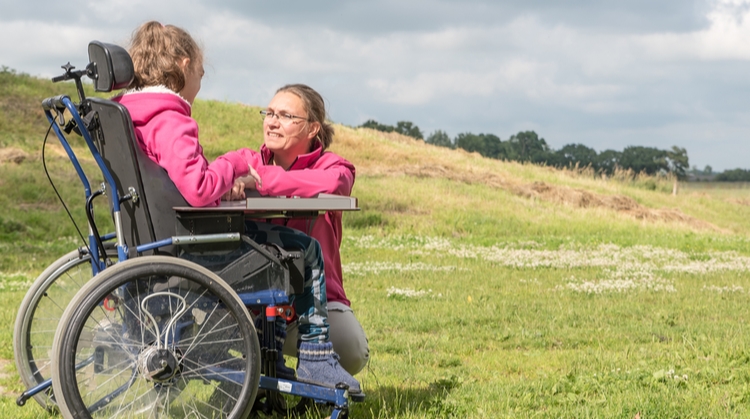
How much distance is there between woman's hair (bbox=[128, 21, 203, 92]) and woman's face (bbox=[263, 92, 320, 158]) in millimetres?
705

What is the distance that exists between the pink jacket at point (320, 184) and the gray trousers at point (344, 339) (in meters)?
0.13

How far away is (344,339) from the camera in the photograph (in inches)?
180

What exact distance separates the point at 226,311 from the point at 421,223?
18.1 metres

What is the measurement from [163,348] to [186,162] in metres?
0.83

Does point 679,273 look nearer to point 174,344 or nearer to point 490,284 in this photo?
point 490,284

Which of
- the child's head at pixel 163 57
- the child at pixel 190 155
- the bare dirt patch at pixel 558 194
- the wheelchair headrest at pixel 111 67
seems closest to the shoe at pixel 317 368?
the child at pixel 190 155

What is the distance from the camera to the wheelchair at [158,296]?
364cm

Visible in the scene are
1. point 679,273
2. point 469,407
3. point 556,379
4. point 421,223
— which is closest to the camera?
point 469,407

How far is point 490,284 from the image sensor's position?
12.3m

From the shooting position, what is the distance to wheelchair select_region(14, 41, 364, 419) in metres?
3.64

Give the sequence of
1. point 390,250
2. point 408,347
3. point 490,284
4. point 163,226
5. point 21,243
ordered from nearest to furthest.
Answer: point 163,226
point 408,347
point 490,284
point 390,250
point 21,243

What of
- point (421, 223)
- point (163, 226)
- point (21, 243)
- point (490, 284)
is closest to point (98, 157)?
point (163, 226)

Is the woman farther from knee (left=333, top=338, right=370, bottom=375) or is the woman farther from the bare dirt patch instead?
the bare dirt patch

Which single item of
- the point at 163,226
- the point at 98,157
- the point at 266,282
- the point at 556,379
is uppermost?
the point at 98,157
